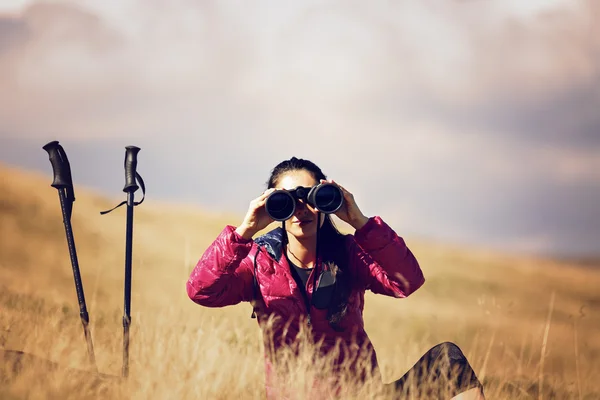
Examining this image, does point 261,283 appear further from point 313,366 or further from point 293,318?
point 313,366

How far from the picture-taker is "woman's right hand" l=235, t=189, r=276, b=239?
3158 mm

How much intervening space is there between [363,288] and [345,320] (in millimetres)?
223

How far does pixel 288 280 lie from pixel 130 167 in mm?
1094

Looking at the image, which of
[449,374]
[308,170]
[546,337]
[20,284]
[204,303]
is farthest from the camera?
[20,284]

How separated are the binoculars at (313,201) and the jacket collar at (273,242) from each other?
0.88ft

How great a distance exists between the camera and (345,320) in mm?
3268

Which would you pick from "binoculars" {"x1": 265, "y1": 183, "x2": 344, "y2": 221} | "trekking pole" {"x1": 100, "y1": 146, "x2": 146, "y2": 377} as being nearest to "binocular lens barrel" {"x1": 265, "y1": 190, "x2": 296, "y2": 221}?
Result: "binoculars" {"x1": 265, "y1": 183, "x2": 344, "y2": 221}

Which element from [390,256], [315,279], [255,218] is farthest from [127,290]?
[390,256]

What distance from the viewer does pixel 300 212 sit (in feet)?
10.8

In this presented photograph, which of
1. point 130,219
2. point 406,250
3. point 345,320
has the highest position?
point 130,219

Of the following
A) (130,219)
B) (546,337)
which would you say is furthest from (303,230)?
(546,337)

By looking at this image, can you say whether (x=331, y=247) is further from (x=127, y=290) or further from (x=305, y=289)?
(x=127, y=290)

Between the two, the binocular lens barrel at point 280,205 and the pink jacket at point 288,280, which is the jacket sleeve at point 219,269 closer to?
the pink jacket at point 288,280

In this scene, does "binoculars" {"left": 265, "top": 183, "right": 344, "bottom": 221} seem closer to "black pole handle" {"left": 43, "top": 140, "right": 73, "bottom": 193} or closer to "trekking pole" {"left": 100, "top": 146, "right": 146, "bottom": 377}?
"trekking pole" {"left": 100, "top": 146, "right": 146, "bottom": 377}
